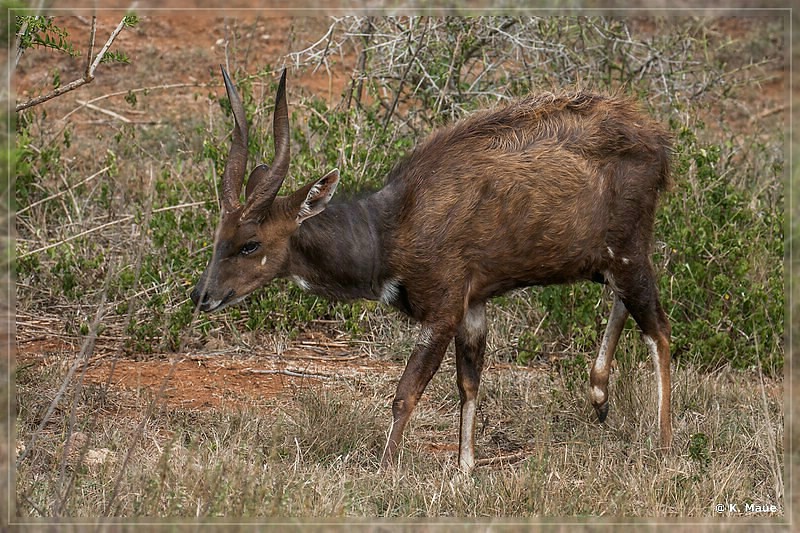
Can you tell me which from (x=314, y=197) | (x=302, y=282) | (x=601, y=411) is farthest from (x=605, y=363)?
(x=314, y=197)

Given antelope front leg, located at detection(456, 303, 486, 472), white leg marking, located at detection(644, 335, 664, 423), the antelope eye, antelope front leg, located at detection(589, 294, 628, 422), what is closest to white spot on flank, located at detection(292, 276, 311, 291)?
the antelope eye

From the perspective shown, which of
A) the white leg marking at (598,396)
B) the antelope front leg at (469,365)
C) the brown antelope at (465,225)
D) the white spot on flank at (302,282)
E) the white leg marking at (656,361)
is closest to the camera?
the brown antelope at (465,225)

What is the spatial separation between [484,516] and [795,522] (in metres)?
1.50

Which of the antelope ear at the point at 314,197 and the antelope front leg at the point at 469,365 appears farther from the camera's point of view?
the antelope front leg at the point at 469,365

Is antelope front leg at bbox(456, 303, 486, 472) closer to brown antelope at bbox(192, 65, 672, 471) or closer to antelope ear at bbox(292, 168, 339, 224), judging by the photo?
brown antelope at bbox(192, 65, 672, 471)

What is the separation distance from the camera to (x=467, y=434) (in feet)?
21.8

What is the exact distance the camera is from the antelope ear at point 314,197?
20.6 ft

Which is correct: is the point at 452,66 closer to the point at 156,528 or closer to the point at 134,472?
the point at 134,472

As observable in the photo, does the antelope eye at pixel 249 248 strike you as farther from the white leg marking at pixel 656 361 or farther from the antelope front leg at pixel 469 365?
the white leg marking at pixel 656 361

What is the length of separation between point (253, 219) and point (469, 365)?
1.60 m

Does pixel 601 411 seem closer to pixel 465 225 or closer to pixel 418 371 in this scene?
pixel 418 371

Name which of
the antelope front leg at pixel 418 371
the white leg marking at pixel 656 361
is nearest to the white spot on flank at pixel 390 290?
the antelope front leg at pixel 418 371

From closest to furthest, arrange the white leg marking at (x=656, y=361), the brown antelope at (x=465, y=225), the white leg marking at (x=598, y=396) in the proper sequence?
1. the brown antelope at (x=465, y=225)
2. the white leg marking at (x=656, y=361)
3. the white leg marking at (x=598, y=396)

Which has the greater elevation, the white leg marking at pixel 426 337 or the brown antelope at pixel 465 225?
the brown antelope at pixel 465 225
